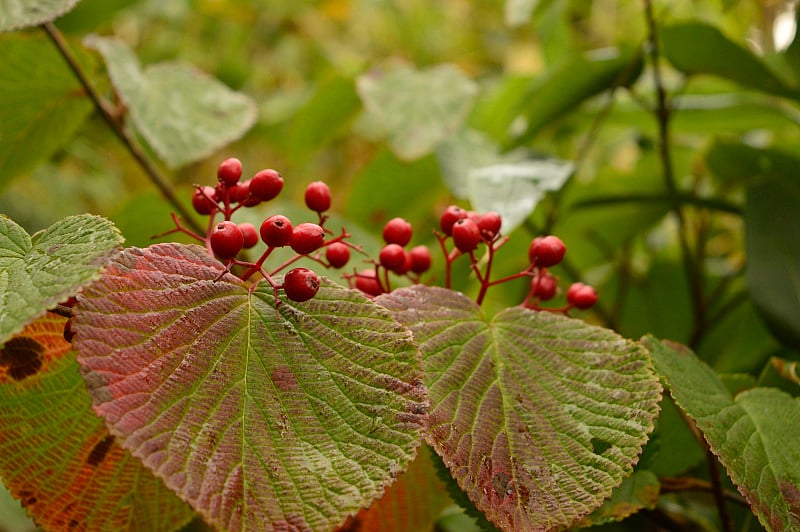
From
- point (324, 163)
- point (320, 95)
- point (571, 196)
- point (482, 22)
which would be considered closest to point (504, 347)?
point (571, 196)

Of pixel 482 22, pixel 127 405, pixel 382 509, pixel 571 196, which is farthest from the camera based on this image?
pixel 482 22

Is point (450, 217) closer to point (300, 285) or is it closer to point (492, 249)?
point (492, 249)

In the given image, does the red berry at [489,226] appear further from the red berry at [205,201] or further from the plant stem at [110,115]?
the plant stem at [110,115]

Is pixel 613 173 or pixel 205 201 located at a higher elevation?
pixel 205 201

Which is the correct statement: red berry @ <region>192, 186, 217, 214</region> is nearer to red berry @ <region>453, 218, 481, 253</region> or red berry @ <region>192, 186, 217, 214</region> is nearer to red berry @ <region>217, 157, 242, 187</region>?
red berry @ <region>217, 157, 242, 187</region>

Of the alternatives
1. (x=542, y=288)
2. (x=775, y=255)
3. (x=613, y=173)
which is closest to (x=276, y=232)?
(x=542, y=288)

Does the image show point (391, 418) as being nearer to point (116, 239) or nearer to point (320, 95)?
point (116, 239)
